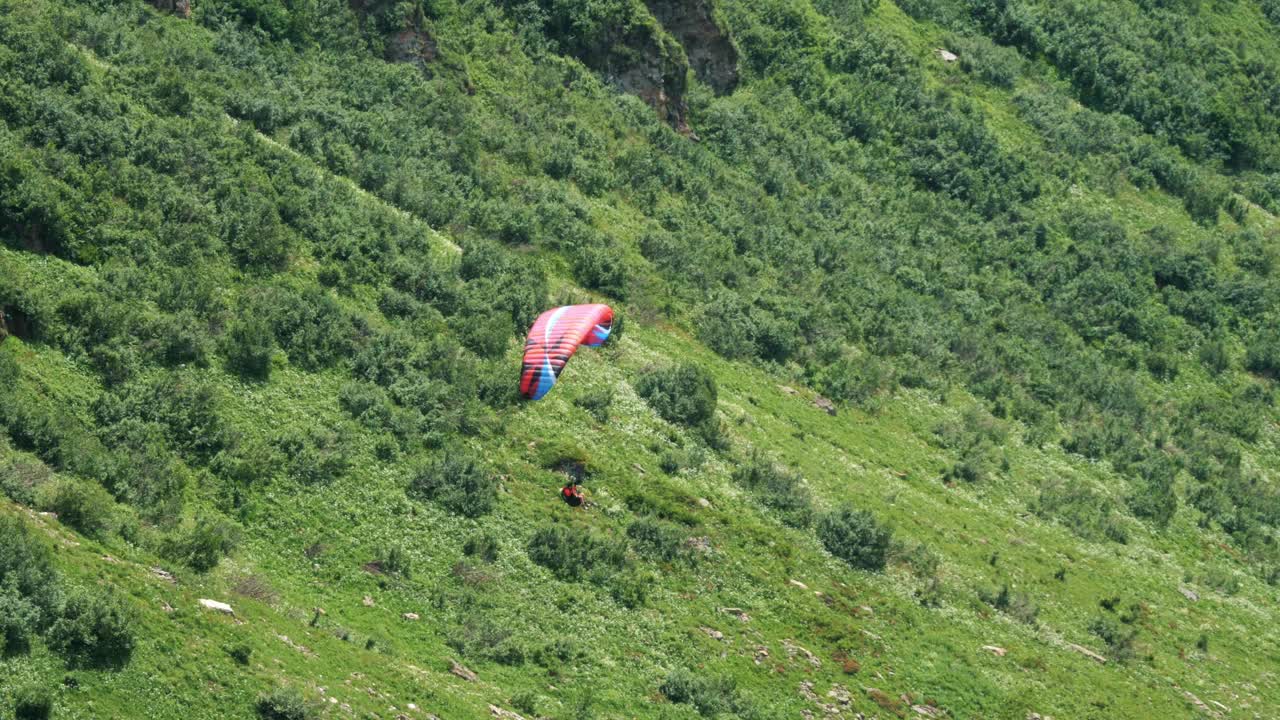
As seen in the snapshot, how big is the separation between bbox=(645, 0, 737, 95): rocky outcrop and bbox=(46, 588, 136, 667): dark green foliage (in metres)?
41.1

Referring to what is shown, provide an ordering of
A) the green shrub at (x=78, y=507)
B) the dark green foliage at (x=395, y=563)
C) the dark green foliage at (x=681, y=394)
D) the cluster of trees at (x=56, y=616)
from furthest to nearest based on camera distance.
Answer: the dark green foliage at (x=681, y=394) < the dark green foliage at (x=395, y=563) < the green shrub at (x=78, y=507) < the cluster of trees at (x=56, y=616)

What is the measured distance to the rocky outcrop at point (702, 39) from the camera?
57.2m

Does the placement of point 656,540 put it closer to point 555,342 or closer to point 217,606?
point 555,342

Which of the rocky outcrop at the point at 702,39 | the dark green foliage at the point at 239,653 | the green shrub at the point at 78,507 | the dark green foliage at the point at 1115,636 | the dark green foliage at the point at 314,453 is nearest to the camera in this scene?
the dark green foliage at the point at 239,653

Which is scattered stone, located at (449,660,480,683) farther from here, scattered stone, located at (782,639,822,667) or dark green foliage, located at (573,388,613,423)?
dark green foliage, located at (573,388,613,423)

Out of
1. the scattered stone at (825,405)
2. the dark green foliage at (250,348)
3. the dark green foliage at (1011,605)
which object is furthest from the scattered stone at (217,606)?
the scattered stone at (825,405)

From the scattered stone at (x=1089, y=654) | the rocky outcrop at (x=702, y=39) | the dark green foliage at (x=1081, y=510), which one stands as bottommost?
the scattered stone at (x=1089, y=654)

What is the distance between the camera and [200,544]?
960 inches

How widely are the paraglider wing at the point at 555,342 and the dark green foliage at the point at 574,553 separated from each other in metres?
3.67

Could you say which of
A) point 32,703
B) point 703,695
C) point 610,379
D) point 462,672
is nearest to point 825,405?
point 610,379

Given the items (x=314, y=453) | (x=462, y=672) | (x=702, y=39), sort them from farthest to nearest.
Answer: (x=702, y=39) < (x=314, y=453) < (x=462, y=672)

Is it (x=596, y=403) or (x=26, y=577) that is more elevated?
(x=596, y=403)

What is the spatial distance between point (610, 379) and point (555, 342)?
5114 millimetres

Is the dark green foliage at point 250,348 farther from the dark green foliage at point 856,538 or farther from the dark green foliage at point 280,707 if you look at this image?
the dark green foliage at point 856,538
